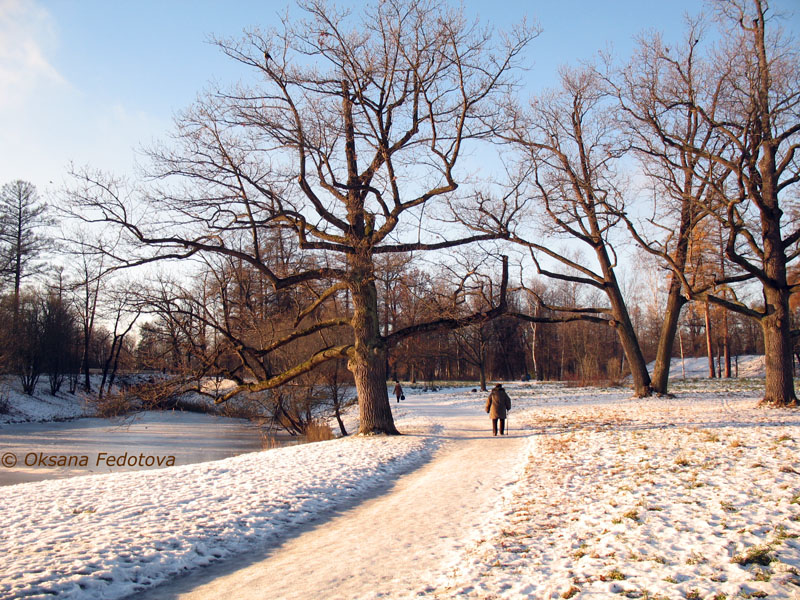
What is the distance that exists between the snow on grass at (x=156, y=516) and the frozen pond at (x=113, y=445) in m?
5.59

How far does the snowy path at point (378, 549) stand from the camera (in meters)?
5.18

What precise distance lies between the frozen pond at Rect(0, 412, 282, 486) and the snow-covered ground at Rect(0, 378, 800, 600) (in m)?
6.36

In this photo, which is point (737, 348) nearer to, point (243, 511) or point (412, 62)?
point (412, 62)

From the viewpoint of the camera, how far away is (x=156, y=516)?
23.3 ft

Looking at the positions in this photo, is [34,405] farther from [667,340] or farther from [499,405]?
[667,340]

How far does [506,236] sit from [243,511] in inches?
430

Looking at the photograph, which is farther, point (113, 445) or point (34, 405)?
point (34, 405)

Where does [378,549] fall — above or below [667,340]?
below

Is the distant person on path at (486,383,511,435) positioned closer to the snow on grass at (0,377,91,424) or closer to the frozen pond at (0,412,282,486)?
the frozen pond at (0,412,282,486)

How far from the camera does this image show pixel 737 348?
2643 inches

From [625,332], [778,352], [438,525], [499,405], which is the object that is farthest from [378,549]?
[625,332]

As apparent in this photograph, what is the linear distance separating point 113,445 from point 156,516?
15.4 meters

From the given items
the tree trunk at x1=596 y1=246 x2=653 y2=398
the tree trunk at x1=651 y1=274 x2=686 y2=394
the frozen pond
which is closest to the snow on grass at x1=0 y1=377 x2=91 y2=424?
the frozen pond

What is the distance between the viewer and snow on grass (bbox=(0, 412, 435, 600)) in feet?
17.5
